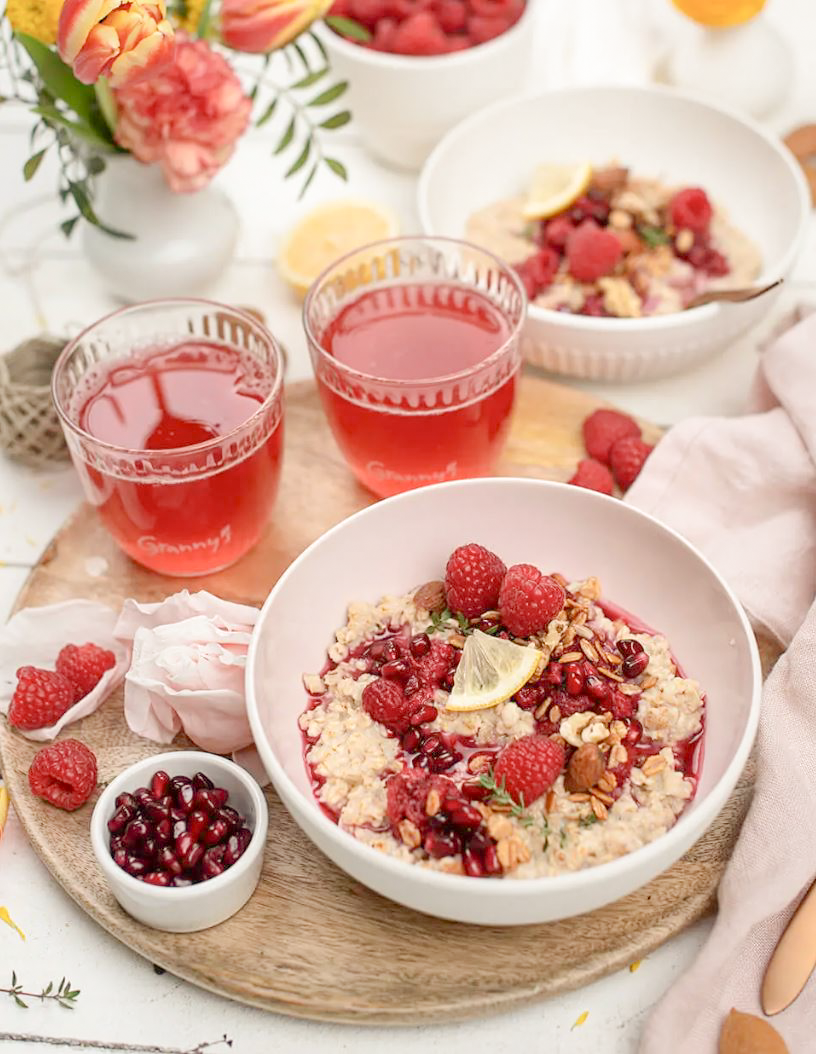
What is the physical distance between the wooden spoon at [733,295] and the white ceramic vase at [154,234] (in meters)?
1.02

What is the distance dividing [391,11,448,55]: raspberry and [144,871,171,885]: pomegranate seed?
1.94 metres

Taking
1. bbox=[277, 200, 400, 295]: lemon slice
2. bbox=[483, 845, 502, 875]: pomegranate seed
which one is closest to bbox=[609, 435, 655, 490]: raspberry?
bbox=[277, 200, 400, 295]: lemon slice

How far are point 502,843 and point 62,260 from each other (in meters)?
1.88

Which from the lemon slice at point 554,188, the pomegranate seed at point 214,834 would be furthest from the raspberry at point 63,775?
the lemon slice at point 554,188

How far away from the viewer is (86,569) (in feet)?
7.36

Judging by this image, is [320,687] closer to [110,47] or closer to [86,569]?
[86,569]

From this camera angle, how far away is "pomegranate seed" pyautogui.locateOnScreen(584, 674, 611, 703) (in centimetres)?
181

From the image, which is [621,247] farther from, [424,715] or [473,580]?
[424,715]

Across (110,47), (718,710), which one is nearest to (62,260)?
(110,47)

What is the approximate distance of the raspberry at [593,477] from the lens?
7.43 ft

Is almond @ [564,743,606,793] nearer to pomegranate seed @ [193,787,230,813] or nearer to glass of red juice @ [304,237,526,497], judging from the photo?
pomegranate seed @ [193,787,230,813]

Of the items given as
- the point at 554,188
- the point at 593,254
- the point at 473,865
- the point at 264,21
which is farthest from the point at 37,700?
the point at 554,188

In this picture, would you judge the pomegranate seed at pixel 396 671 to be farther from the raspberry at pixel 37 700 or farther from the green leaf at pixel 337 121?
the green leaf at pixel 337 121

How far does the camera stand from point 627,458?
2.29 metres
